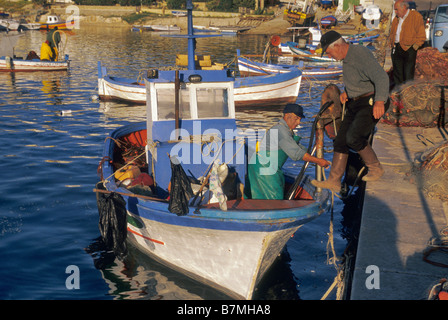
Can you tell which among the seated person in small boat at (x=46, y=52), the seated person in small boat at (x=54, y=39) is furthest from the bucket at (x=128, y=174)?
the seated person in small boat at (x=46, y=52)

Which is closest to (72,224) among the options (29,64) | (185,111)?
(185,111)

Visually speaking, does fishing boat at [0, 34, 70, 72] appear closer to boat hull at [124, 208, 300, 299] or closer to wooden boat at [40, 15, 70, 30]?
boat hull at [124, 208, 300, 299]

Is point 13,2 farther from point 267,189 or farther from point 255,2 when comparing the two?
point 267,189

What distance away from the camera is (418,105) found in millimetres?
12141

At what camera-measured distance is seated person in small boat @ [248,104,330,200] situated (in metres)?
7.25

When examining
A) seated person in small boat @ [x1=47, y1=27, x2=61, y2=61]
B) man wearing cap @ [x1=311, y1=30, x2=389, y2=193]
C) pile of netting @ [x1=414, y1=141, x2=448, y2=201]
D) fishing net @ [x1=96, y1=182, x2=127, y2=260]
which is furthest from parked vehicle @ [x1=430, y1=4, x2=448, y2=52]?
seated person in small boat @ [x1=47, y1=27, x2=61, y2=61]

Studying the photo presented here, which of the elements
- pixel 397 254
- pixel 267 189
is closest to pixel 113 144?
pixel 267 189

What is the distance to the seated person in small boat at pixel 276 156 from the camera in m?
7.25

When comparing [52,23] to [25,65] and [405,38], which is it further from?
[405,38]

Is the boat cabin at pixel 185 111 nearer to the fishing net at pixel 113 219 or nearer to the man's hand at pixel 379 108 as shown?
the fishing net at pixel 113 219

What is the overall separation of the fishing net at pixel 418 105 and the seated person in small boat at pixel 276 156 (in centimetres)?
563

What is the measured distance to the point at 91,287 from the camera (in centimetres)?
821

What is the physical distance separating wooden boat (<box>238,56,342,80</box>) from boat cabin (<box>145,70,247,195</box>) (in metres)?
19.0

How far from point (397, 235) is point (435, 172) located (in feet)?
7.21
